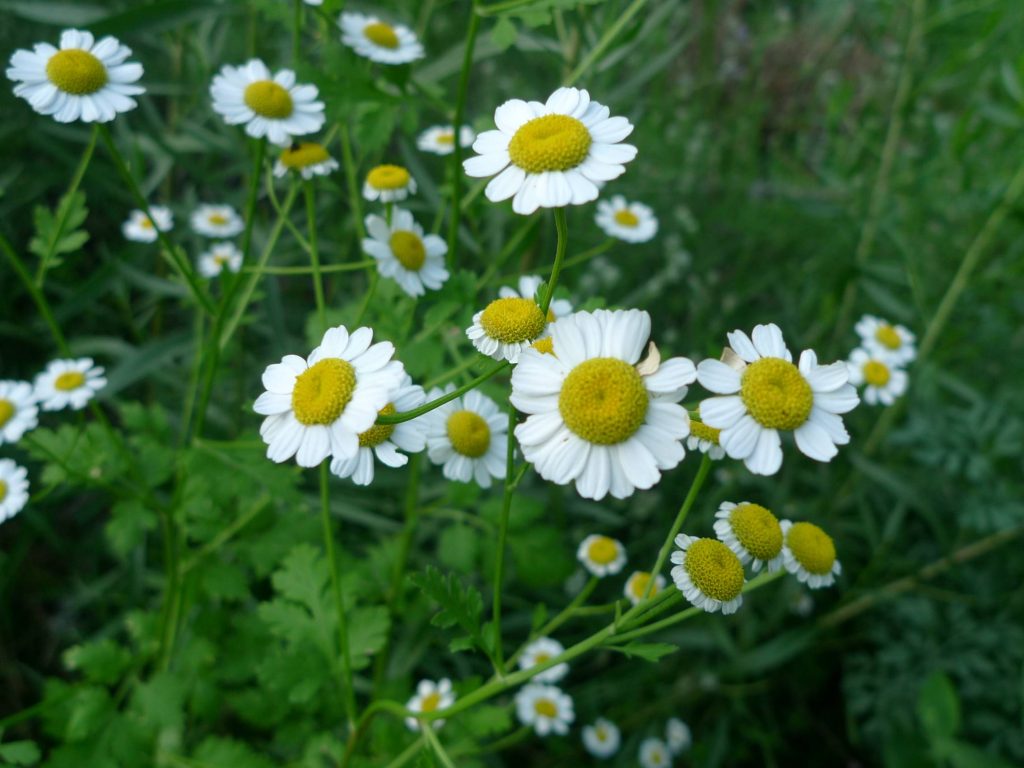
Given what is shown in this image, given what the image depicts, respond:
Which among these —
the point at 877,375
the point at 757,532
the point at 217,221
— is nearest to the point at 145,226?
the point at 217,221

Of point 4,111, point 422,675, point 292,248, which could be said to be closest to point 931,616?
point 422,675

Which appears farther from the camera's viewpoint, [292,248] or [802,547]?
[292,248]

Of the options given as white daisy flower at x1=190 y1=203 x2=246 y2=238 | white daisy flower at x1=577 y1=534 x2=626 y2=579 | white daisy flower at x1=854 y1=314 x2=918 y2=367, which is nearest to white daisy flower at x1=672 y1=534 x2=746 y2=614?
white daisy flower at x1=577 y1=534 x2=626 y2=579

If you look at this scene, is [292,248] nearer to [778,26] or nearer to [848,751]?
[848,751]

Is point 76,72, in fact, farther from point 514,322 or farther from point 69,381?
point 514,322

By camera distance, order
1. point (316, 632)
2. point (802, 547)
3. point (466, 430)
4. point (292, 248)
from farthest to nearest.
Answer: point (292, 248)
point (316, 632)
point (466, 430)
point (802, 547)

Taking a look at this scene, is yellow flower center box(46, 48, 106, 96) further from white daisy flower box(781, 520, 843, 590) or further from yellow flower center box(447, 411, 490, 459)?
white daisy flower box(781, 520, 843, 590)
